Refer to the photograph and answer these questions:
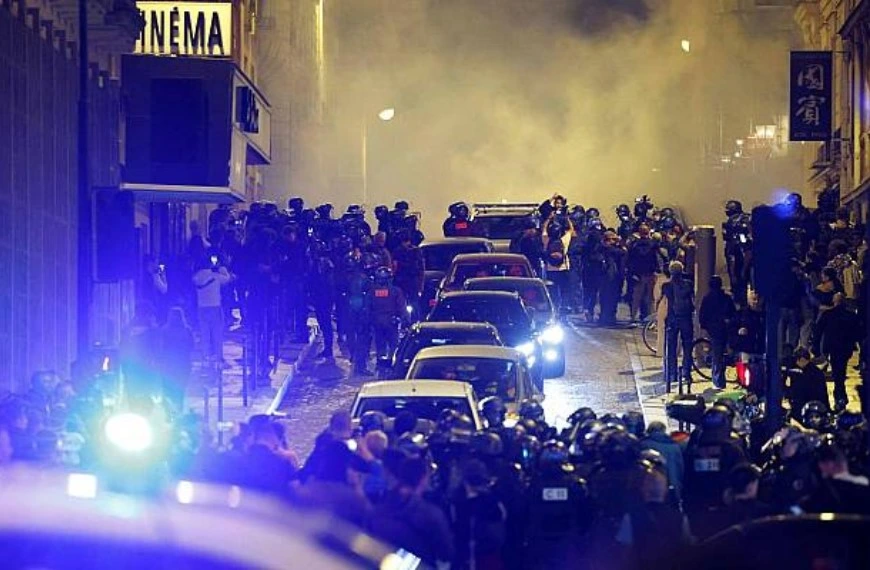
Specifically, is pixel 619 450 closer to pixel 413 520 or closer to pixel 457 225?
pixel 413 520

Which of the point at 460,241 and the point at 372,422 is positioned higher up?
the point at 460,241

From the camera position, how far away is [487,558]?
457 inches

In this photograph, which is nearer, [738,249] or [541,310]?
[541,310]

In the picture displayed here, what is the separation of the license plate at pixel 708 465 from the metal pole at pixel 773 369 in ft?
7.38

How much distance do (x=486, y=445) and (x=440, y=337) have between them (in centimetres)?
976

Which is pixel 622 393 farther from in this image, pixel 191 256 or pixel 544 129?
pixel 544 129

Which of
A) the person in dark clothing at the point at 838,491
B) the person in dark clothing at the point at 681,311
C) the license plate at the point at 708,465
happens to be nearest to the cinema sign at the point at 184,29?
the person in dark clothing at the point at 681,311

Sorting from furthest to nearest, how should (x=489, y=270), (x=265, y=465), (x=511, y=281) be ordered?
(x=489, y=270)
(x=511, y=281)
(x=265, y=465)

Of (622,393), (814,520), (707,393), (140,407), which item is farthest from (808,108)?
(814,520)

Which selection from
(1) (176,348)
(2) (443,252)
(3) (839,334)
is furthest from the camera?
(2) (443,252)

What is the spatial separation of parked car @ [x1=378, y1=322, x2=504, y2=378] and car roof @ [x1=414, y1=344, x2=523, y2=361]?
1350 mm

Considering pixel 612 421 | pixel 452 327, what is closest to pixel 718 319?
pixel 452 327

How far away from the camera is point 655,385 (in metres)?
25.4

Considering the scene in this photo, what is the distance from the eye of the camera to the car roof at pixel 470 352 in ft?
64.3
